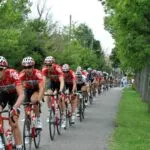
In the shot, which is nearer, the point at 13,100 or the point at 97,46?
the point at 13,100

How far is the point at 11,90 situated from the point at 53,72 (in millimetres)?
4936

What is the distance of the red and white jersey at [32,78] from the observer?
1230 cm

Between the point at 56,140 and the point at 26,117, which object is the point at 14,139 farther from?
the point at 56,140

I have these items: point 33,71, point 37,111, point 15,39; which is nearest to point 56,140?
point 37,111

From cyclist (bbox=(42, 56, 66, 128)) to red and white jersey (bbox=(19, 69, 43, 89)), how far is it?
161 cm

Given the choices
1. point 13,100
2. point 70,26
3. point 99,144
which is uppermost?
point 70,26

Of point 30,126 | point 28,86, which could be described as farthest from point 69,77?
point 30,126

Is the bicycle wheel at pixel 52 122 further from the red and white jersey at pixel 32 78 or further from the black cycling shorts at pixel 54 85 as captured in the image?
the red and white jersey at pixel 32 78

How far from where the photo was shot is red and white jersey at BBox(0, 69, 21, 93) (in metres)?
9.92

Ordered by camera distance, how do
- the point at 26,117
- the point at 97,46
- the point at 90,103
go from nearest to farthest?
1. the point at 26,117
2. the point at 90,103
3. the point at 97,46

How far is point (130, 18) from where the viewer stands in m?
22.3

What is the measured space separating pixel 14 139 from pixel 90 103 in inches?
831

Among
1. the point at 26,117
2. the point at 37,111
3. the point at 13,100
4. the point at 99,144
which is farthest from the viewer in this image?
the point at 99,144

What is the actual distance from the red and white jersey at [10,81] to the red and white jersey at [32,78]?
6.26ft
